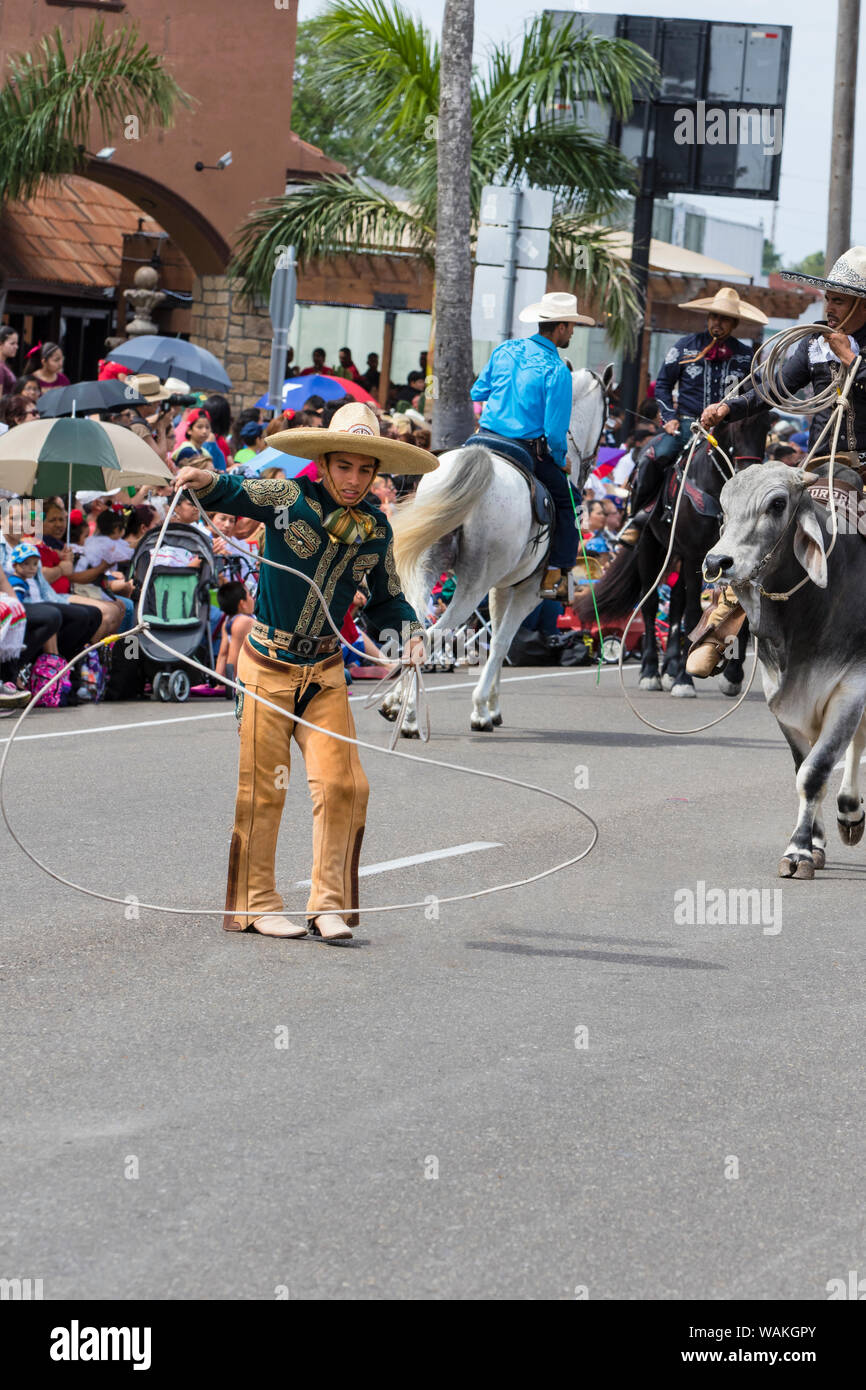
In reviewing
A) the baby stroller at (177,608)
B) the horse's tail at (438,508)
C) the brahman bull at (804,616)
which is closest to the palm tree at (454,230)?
the baby stroller at (177,608)

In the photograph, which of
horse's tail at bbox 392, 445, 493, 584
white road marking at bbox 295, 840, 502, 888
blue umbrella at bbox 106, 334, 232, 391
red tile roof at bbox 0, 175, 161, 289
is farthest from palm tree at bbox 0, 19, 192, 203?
white road marking at bbox 295, 840, 502, 888

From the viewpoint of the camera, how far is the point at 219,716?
13.3 metres

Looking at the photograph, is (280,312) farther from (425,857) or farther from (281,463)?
(425,857)

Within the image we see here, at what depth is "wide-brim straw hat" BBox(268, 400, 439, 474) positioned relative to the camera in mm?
7039

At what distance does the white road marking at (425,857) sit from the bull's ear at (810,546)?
1919mm

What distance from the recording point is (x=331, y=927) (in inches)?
283

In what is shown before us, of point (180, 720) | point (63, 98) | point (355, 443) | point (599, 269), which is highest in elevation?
point (63, 98)

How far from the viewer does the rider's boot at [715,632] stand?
9.09m

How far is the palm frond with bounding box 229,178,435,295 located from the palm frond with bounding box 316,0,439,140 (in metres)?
1.15

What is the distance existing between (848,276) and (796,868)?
277 centimetres

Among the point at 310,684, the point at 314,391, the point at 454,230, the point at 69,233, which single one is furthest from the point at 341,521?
the point at 69,233

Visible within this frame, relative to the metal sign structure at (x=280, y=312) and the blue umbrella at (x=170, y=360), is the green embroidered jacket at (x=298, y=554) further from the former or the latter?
the blue umbrella at (x=170, y=360)

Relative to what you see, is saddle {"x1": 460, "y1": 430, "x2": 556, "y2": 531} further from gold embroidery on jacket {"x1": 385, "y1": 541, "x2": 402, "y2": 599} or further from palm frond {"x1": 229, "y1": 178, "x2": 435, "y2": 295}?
palm frond {"x1": 229, "y1": 178, "x2": 435, "y2": 295}

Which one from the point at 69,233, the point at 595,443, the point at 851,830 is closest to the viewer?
the point at 851,830
